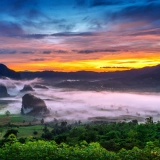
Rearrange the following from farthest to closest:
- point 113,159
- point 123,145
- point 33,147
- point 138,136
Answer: point 138,136, point 123,145, point 33,147, point 113,159

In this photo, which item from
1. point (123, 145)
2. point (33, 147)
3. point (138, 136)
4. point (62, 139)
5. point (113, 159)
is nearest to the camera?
point (113, 159)

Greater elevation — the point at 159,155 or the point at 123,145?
the point at 159,155

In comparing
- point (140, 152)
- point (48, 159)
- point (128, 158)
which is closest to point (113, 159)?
point (128, 158)

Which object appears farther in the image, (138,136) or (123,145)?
(138,136)

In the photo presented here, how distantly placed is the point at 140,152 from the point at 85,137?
1990 centimetres

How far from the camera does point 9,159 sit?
13.2 meters

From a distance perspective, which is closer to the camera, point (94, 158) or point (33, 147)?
point (94, 158)

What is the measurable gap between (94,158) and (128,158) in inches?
70.2

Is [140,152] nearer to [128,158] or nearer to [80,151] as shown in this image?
[128,158]

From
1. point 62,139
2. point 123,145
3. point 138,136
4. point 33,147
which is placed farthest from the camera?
point 62,139

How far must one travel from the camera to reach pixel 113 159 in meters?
12.8

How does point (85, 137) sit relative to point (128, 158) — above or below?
below

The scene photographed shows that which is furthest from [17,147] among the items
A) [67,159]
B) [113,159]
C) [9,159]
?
[113,159]

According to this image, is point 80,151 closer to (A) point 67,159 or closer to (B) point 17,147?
(A) point 67,159
